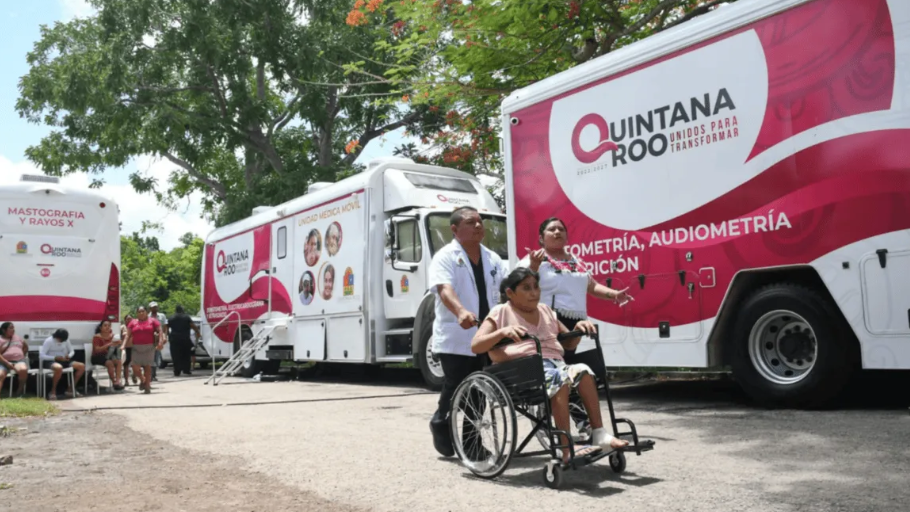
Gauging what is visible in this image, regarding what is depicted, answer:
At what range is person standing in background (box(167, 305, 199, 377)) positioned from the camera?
19516 mm

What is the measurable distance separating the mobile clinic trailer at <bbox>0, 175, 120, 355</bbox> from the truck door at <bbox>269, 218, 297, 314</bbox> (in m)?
2.98

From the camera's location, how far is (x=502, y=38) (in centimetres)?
1149

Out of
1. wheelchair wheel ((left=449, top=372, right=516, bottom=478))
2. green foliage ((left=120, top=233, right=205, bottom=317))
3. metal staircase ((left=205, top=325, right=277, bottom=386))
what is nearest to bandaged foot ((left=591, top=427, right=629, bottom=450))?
wheelchair wheel ((left=449, top=372, right=516, bottom=478))

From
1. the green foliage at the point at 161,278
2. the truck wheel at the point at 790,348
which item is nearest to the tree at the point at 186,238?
the green foliage at the point at 161,278

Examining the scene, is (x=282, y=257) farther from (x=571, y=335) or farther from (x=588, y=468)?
(x=571, y=335)

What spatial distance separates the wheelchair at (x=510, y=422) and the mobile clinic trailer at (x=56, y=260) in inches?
398

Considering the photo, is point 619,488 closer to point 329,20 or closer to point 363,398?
point 363,398

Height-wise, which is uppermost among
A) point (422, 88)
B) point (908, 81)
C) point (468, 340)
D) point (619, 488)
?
point (422, 88)

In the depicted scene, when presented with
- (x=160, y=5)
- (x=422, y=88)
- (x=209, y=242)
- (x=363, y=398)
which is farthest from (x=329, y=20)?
(x=363, y=398)

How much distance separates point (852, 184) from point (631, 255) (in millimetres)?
2222

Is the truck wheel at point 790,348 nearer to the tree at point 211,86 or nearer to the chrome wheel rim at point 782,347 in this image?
the chrome wheel rim at point 782,347

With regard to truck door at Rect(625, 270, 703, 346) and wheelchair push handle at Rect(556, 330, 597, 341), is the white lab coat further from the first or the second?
truck door at Rect(625, 270, 703, 346)

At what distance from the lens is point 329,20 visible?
21.4 meters

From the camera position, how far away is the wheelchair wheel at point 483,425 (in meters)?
4.94
